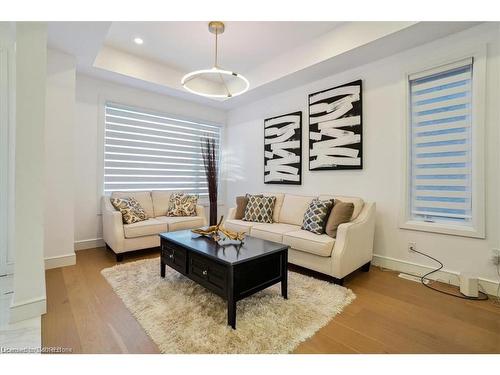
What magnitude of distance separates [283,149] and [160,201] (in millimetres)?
2259

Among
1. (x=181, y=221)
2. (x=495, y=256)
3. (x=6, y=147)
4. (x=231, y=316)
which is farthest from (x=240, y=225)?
(x=6, y=147)

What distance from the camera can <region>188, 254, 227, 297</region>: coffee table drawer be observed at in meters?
1.86

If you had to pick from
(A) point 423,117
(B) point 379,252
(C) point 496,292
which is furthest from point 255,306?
(A) point 423,117

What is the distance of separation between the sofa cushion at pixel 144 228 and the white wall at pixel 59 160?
0.66m

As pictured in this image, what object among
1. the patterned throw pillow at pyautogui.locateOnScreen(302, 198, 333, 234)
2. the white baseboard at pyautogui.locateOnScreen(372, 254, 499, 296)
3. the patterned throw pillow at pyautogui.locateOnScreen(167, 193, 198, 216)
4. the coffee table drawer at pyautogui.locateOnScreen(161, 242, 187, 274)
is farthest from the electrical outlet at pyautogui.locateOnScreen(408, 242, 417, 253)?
the patterned throw pillow at pyautogui.locateOnScreen(167, 193, 198, 216)

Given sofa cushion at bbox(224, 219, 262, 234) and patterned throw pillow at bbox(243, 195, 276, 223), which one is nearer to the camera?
sofa cushion at bbox(224, 219, 262, 234)

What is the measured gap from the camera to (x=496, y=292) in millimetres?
2281

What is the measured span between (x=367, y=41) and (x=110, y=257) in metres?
4.14

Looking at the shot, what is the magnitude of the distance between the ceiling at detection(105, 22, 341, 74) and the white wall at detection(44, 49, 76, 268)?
793mm

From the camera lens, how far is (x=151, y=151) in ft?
14.2

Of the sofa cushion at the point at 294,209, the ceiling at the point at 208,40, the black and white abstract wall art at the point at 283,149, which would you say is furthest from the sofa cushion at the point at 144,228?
the ceiling at the point at 208,40

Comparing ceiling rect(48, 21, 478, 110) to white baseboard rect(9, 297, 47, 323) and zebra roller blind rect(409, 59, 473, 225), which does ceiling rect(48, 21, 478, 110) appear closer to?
zebra roller blind rect(409, 59, 473, 225)
